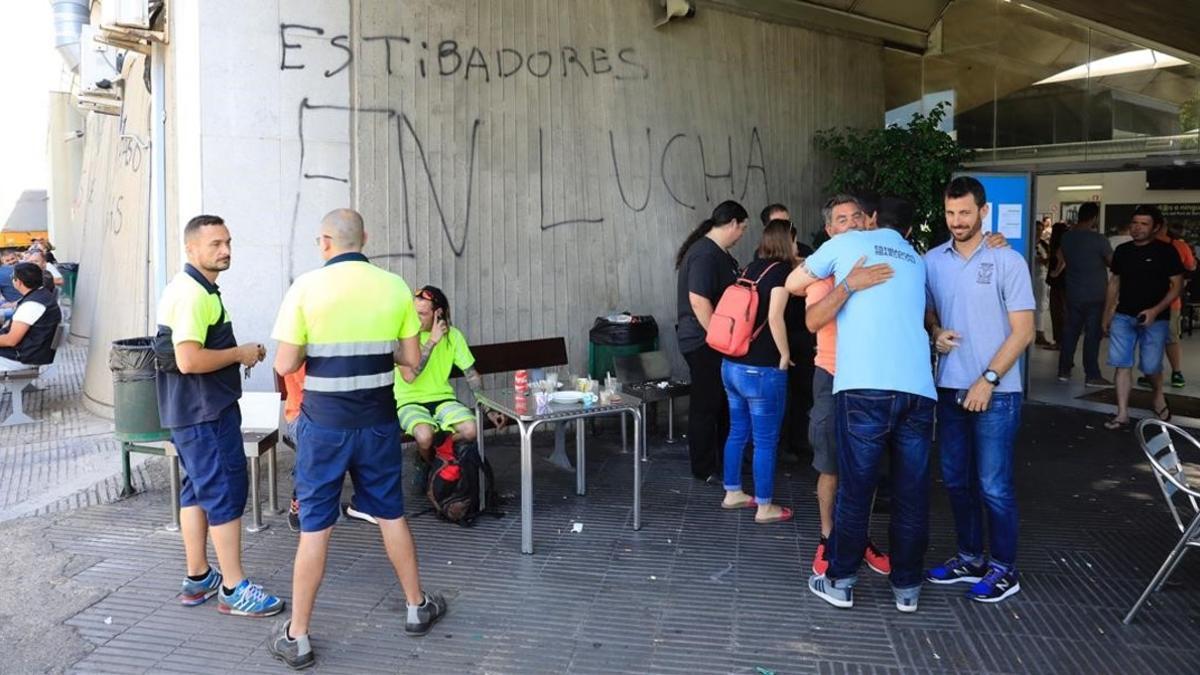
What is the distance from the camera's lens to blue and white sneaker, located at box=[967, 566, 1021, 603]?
Result: 3.95m

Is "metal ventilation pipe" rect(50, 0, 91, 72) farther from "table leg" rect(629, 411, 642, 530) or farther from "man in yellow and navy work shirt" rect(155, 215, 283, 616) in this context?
"table leg" rect(629, 411, 642, 530)

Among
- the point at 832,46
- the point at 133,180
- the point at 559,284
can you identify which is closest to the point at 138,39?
the point at 133,180

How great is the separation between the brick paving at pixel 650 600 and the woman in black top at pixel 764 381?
0.31m

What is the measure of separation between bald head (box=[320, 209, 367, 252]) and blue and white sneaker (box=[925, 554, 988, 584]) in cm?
307

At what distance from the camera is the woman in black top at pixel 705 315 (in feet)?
17.7

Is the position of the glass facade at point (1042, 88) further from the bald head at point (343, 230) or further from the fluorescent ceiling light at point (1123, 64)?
the bald head at point (343, 230)

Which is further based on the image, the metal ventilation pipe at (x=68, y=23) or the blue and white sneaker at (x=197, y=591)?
the metal ventilation pipe at (x=68, y=23)

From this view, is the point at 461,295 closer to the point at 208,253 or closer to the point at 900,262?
the point at 208,253

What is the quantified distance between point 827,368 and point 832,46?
21.5ft

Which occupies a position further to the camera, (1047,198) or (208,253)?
(1047,198)

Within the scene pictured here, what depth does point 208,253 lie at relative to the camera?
3688 millimetres

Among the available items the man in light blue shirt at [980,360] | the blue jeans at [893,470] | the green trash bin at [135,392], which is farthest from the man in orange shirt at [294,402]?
the man in light blue shirt at [980,360]

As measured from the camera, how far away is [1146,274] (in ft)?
23.1

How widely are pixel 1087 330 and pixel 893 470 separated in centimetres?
664
